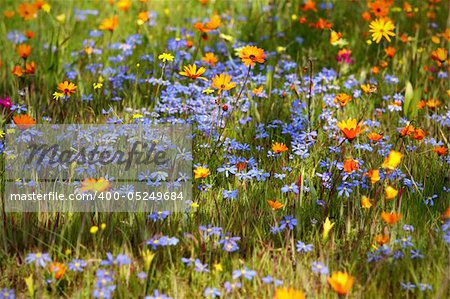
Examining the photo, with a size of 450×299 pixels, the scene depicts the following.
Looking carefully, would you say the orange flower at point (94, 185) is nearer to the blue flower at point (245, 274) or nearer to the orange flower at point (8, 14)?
the blue flower at point (245, 274)

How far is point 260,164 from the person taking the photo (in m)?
3.01

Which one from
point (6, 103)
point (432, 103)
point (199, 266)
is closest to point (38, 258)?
point (199, 266)

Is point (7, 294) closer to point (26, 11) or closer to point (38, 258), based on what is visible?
point (38, 258)

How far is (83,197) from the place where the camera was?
260 cm

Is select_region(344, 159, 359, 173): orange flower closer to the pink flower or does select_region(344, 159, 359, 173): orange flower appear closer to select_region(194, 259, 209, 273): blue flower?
select_region(194, 259, 209, 273): blue flower

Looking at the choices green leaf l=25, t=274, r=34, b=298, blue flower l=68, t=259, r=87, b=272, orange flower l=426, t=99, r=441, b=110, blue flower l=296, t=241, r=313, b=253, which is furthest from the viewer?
orange flower l=426, t=99, r=441, b=110

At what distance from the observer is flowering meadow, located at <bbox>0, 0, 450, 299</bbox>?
2260 millimetres

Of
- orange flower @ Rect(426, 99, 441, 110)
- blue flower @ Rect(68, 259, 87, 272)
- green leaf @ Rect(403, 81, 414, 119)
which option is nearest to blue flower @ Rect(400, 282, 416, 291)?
blue flower @ Rect(68, 259, 87, 272)

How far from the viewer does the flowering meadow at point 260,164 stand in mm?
2260

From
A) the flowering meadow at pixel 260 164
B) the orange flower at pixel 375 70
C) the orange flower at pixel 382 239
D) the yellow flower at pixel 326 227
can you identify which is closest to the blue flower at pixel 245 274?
the flowering meadow at pixel 260 164

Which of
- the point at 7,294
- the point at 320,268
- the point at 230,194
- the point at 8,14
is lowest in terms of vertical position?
the point at 7,294

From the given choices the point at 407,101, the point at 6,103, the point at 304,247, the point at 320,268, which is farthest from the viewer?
the point at 407,101

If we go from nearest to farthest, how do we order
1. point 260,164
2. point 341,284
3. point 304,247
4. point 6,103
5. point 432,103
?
1. point 341,284
2. point 304,247
3. point 260,164
4. point 6,103
5. point 432,103

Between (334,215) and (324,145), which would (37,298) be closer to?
(334,215)
